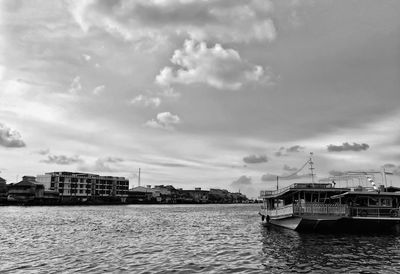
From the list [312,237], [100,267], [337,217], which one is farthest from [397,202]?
[100,267]

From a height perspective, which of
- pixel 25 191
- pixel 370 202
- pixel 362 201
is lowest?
pixel 370 202

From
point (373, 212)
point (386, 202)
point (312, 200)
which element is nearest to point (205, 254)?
point (312, 200)

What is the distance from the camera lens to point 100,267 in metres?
22.1

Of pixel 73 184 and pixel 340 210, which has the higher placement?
pixel 73 184

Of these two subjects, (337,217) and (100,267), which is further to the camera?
(337,217)

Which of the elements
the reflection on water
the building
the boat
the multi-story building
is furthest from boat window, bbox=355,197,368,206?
the multi-story building

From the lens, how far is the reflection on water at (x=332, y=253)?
21.8 metres

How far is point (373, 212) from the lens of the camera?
37.3m

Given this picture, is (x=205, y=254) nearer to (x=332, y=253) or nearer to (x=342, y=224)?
(x=332, y=253)

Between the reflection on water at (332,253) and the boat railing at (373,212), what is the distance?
199cm

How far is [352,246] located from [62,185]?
17630cm

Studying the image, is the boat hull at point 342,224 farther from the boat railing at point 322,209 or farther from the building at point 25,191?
the building at point 25,191

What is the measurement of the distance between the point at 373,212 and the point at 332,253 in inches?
538

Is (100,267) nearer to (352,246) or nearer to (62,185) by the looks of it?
(352,246)
